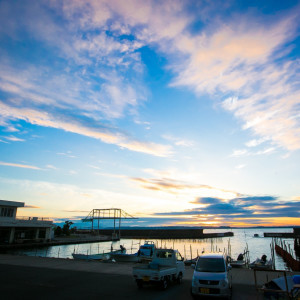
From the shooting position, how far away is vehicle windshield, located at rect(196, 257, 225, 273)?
1282cm

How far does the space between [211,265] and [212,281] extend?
1.35 metres

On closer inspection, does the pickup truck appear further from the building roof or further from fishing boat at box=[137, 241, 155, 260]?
the building roof

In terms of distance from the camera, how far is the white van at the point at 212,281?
1158 centimetres

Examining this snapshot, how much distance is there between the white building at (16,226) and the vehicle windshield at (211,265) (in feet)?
175

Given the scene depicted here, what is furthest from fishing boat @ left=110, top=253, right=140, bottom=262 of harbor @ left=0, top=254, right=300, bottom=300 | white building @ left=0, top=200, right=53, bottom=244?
white building @ left=0, top=200, right=53, bottom=244

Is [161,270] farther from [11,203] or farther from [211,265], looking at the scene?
[11,203]

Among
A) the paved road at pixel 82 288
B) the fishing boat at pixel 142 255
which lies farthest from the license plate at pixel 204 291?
the fishing boat at pixel 142 255

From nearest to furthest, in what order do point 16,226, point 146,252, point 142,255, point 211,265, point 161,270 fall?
point 211,265
point 161,270
point 142,255
point 146,252
point 16,226

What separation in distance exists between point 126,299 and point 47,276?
27.4ft

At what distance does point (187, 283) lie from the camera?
15.9 m

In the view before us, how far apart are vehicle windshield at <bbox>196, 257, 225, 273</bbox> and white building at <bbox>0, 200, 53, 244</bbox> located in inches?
2105

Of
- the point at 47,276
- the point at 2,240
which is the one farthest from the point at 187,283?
the point at 2,240

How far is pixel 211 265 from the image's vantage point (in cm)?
1314

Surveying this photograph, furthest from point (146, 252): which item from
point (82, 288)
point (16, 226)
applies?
point (16, 226)
